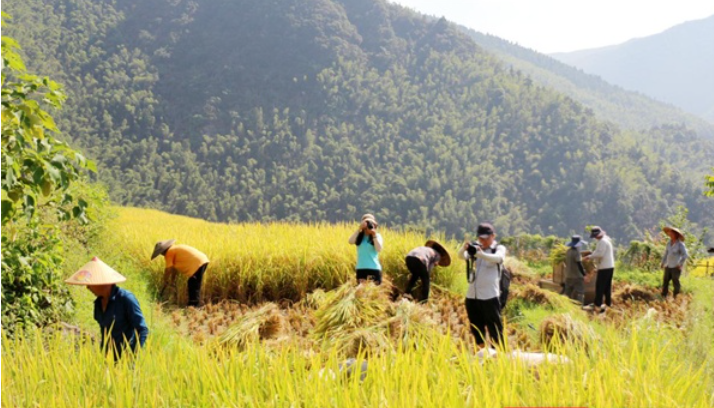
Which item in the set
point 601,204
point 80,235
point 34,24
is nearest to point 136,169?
point 34,24

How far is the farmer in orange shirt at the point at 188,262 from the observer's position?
866cm

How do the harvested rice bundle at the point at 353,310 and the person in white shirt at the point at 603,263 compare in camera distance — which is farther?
the person in white shirt at the point at 603,263

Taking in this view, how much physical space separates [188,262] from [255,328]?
141 inches

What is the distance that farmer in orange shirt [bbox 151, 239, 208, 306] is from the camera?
866cm

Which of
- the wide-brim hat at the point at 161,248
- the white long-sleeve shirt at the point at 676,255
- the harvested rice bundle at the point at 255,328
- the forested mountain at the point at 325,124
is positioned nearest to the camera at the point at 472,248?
the harvested rice bundle at the point at 255,328

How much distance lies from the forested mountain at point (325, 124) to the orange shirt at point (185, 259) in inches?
2455

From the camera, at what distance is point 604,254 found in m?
9.23

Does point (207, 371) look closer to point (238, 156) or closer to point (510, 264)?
point (510, 264)

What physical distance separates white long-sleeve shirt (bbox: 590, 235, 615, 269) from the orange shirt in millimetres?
5998

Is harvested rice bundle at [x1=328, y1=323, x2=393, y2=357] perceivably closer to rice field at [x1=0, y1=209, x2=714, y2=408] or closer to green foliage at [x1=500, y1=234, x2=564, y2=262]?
rice field at [x1=0, y1=209, x2=714, y2=408]

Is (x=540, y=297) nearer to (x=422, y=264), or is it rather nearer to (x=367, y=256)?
(x=422, y=264)

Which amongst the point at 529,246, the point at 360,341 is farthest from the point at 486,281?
the point at 529,246

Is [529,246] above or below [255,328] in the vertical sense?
below

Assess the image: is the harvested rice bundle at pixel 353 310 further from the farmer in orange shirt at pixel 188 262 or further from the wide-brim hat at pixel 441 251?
the farmer in orange shirt at pixel 188 262
